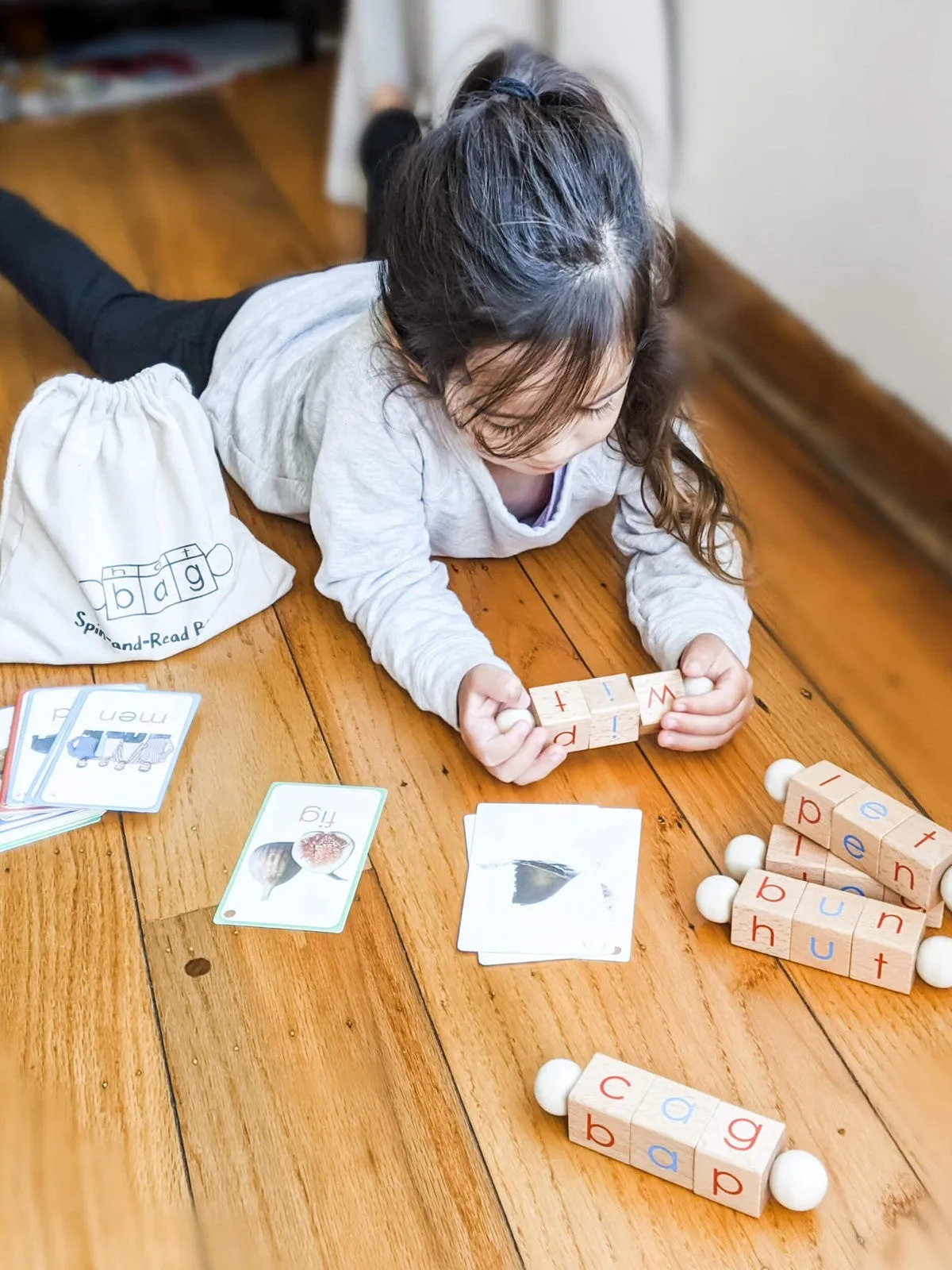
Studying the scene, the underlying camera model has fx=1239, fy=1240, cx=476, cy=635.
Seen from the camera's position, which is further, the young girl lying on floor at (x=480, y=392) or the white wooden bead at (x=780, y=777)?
the white wooden bead at (x=780, y=777)

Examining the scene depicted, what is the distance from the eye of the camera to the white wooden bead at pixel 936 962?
97cm

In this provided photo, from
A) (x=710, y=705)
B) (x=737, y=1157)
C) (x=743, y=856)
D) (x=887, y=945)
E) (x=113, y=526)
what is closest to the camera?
(x=737, y=1157)

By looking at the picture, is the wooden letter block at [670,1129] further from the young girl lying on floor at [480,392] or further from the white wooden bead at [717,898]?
the young girl lying on floor at [480,392]

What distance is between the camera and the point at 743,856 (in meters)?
1.07

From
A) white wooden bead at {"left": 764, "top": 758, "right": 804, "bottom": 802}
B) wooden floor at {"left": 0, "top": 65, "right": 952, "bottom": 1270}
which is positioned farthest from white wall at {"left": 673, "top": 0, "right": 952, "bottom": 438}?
white wooden bead at {"left": 764, "top": 758, "right": 804, "bottom": 802}

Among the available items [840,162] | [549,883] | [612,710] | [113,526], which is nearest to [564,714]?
[612,710]

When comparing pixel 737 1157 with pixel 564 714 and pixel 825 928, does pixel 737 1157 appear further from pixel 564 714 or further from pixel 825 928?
pixel 564 714

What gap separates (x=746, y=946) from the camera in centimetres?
103

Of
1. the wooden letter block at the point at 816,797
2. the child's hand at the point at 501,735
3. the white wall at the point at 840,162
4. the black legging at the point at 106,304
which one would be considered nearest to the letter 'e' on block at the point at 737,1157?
the wooden letter block at the point at 816,797

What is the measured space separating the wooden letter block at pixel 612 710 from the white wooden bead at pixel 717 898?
178mm

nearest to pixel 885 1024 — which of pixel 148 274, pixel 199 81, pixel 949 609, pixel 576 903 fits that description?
pixel 576 903

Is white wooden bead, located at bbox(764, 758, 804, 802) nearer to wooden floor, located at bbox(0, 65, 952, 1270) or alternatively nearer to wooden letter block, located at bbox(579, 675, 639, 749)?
wooden floor, located at bbox(0, 65, 952, 1270)

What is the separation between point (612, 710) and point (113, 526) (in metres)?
0.55

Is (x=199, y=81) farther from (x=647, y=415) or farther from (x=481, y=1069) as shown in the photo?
(x=481, y=1069)
